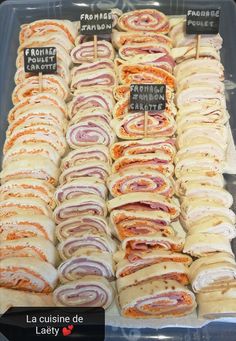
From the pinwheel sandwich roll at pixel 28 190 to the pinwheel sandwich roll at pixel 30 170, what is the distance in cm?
7

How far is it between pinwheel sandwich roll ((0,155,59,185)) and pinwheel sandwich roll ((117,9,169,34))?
5.02 feet

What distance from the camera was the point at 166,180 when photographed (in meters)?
3.28

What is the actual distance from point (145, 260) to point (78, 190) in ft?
2.08

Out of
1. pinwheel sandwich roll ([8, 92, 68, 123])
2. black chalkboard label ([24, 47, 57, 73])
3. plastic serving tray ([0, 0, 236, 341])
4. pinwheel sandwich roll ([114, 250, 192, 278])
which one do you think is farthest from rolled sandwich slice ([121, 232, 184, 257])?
black chalkboard label ([24, 47, 57, 73])

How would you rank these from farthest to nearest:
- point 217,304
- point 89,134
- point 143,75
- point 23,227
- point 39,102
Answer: point 143,75
point 39,102
point 89,134
point 23,227
point 217,304

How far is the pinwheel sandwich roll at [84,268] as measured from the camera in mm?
2844

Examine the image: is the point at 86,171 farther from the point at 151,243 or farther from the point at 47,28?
the point at 47,28

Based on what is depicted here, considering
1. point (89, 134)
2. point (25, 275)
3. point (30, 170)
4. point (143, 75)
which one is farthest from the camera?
point (143, 75)

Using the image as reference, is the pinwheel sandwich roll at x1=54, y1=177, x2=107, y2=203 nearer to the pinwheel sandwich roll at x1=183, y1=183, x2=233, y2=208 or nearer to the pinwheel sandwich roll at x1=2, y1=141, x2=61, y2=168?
the pinwheel sandwich roll at x1=2, y1=141, x2=61, y2=168

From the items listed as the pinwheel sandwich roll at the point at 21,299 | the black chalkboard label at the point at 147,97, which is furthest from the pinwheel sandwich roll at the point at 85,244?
the black chalkboard label at the point at 147,97

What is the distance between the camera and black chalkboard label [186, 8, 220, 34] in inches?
160

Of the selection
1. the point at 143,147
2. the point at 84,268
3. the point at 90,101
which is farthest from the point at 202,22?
the point at 84,268

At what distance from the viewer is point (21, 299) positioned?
107 inches

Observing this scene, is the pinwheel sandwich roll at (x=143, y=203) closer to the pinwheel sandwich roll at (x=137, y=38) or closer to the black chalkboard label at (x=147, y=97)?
the black chalkboard label at (x=147, y=97)
